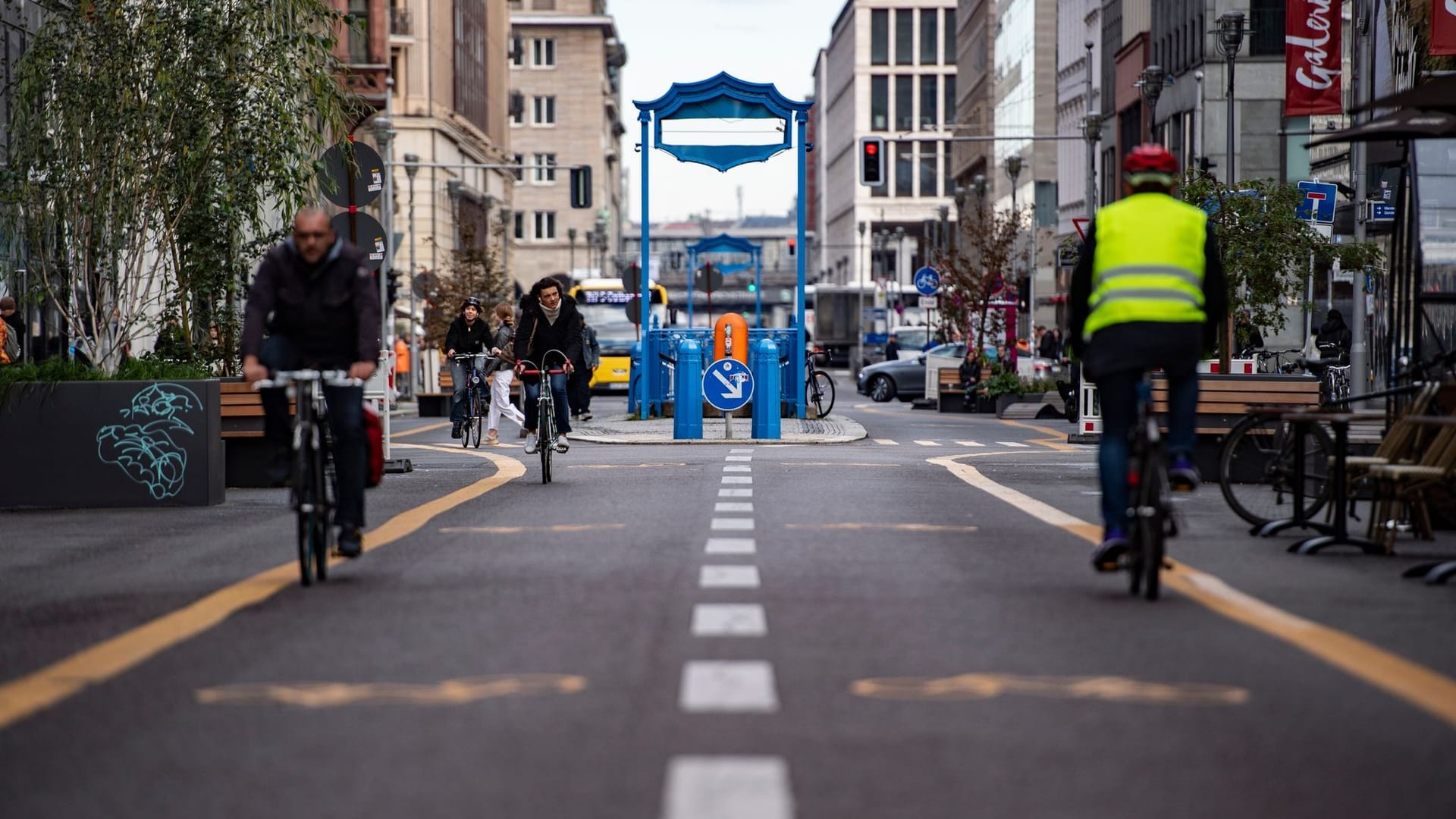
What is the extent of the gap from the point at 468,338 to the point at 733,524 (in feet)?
55.3

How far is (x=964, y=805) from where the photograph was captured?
5410 mm

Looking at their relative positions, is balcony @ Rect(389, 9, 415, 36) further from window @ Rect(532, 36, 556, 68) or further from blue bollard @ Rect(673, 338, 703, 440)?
window @ Rect(532, 36, 556, 68)

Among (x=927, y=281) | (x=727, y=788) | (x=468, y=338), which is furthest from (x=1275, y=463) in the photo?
(x=927, y=281)

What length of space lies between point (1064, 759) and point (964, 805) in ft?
Result: 2.08

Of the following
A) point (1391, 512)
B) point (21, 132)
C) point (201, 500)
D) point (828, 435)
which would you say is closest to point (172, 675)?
point (1391, 512)

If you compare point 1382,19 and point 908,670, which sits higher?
point 1382,19

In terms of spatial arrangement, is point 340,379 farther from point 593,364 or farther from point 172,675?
point 593,364

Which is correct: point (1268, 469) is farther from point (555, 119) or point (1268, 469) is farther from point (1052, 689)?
point (555, 119)

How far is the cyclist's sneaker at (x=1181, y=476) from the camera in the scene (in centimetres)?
1016

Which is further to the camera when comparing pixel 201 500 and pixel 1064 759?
pixel 201 500

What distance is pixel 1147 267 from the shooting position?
10.3m

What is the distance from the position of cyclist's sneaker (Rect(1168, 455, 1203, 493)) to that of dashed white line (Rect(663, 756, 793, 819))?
15.0 feet

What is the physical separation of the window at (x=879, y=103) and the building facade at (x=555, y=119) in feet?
64.1

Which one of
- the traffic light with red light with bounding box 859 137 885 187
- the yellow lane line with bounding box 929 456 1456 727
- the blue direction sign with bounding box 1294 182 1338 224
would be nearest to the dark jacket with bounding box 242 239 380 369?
the yellow lane line with bounding box 929 456 1456 727
